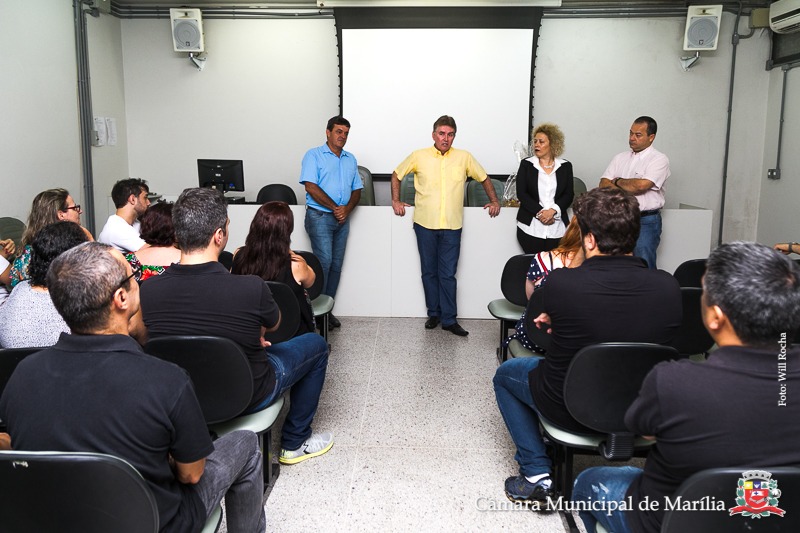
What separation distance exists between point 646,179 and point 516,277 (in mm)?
1847

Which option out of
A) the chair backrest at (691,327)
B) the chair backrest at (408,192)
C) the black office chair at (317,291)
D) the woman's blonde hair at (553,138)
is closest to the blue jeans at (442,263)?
the woman's blonde hair at (553,138)

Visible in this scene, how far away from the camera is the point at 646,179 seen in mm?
4633

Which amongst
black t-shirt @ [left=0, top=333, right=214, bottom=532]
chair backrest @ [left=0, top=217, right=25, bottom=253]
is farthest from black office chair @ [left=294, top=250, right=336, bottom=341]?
black t-shirt @ [left=0, top=333, right=214, bottom=532]

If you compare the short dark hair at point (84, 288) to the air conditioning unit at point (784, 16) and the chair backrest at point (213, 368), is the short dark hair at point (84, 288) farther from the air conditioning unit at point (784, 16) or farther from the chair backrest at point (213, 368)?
the air conditioning unit at point (784, 16)

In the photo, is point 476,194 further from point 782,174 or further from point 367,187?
point 782,174

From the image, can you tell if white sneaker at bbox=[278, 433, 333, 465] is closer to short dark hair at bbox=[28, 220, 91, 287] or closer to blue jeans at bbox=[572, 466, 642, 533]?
short dark hair at bbox=[28, 220, 91, 287]

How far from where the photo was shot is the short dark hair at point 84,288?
1.36m

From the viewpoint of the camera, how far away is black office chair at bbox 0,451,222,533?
1.19 meters

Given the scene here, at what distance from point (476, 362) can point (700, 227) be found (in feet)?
7.43

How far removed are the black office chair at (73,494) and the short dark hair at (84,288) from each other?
0.29 metres

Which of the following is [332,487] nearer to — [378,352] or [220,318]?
[220,318]

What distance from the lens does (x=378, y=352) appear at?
4.18 m

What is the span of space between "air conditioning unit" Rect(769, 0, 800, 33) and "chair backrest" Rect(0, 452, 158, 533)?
253 inches

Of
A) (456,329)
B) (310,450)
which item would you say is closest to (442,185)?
(456,329)
